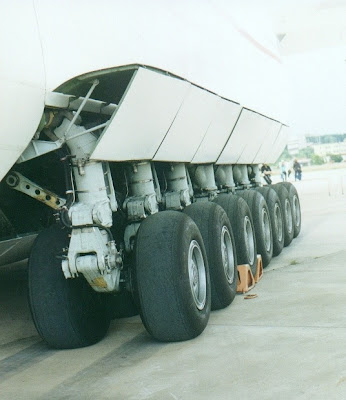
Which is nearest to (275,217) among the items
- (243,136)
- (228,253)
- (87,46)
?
(243,136)

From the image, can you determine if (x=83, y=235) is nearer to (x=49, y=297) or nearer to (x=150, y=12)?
(x=49, y=297)

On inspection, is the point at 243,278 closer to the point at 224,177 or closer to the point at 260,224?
the point at 260,224

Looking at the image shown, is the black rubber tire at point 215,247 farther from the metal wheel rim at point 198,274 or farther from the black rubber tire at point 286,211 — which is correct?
the black rubber tire at point 286,211

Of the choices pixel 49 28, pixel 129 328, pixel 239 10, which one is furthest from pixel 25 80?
pixel 239 10

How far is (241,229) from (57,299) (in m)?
3.33

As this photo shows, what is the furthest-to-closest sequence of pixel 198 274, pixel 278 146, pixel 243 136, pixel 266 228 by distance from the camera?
1. pixel 278 146
2. pixel 266 228
3. pixel 243 136
4. pixel 198 274

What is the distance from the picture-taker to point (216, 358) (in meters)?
5.61

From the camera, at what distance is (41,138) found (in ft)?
19.0

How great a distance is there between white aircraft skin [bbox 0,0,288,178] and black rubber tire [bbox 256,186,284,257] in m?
3.64

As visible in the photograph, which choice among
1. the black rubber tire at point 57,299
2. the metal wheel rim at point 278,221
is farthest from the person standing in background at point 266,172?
the black rubber tire at point 57,299

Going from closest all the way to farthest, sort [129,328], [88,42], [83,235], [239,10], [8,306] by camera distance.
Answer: [88,42] → [83,235] → [129,328] → [8,306] → [239,10]

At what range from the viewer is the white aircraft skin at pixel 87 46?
4711 millimetres

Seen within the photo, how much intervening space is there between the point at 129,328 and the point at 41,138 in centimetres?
196

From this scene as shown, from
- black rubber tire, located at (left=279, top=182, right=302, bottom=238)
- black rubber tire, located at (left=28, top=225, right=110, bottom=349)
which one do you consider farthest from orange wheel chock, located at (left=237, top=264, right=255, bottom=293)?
black rubber tire, located at (left=279, top=182, right=302, bottom=238)
